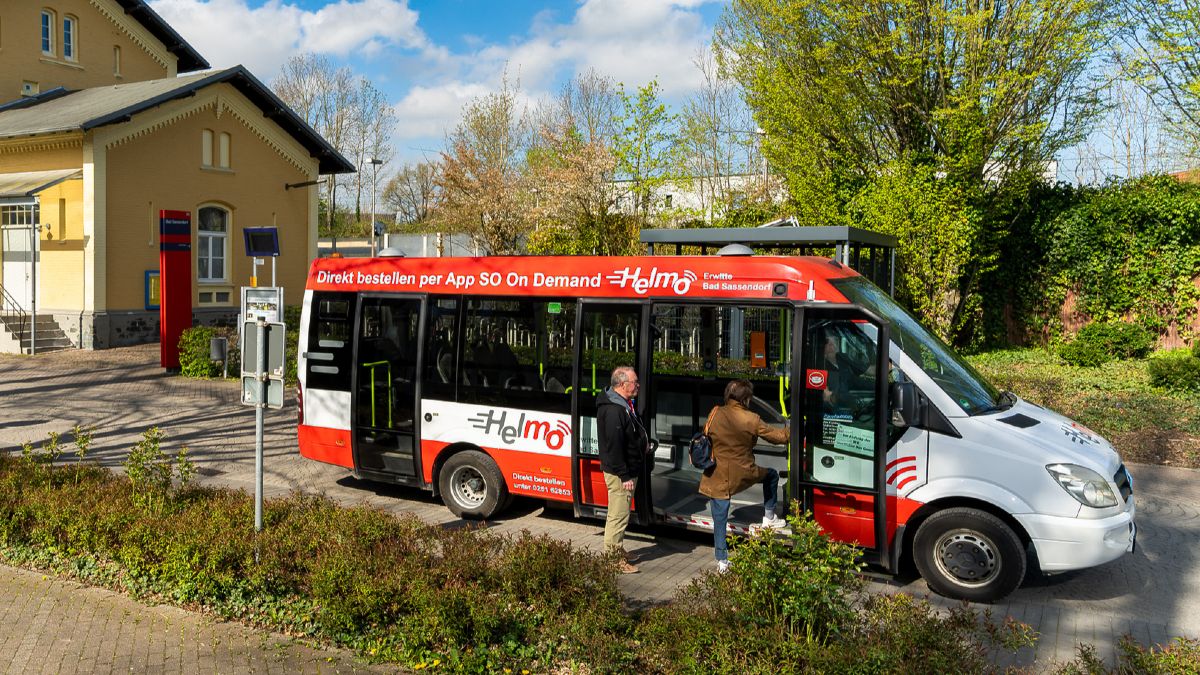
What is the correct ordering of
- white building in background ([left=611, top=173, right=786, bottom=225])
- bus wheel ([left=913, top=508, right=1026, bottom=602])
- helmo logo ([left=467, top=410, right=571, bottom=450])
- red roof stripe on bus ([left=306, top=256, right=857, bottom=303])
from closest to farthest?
bus wheel ([left=913, top=508, right=1026, bottom=602]) < red roof stripe on bus ([left=306, top=256, right=857, bottom=303]) < helmo logo ([left=467, top=410, right=571, bottom=450]) < white building in background ([left=611, top=173, right=786, bottom=225])

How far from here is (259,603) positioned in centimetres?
609

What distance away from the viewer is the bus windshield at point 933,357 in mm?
7020

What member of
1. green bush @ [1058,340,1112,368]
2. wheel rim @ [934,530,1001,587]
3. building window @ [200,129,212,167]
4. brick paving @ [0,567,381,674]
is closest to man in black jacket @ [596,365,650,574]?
wheel rim @ [934,530,1001,587]

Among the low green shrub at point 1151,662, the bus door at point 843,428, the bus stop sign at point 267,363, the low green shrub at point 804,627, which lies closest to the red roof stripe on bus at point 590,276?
the bus door at point 843,428

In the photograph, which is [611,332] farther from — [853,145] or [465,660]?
[853,145]

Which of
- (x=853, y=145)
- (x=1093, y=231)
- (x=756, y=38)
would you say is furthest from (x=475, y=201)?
(x=1093, y=231)

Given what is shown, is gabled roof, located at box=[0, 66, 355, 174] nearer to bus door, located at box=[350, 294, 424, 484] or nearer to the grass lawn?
bus door, located at box=[350, 294, 424, 484]

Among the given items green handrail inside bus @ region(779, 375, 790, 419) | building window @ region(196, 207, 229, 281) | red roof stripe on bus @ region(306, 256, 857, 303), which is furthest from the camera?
building window @ region(196, 207, 229, 281)

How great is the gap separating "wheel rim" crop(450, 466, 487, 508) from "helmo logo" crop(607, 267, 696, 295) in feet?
8.10

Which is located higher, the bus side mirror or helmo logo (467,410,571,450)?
the bus side mirror

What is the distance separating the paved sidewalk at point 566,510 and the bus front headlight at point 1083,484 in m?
0.87

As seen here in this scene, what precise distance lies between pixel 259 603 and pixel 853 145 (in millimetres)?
20048

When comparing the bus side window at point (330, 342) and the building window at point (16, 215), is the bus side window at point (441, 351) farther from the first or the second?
the building window at point (16, 215)

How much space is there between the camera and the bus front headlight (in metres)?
6.46
